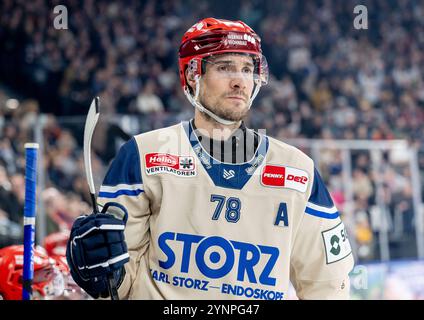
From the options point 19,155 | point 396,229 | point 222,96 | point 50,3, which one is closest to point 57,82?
point 50,3

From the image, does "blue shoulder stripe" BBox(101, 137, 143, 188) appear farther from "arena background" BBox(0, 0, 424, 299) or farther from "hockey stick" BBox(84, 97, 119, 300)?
"arena background" BBox(0, 0, 424, 299)

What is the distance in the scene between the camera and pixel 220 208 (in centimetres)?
260

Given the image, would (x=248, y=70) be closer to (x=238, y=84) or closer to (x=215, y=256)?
(x=238, y=84)

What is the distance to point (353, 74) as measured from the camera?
37.4 feet

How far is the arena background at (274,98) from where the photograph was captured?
22.2 ft

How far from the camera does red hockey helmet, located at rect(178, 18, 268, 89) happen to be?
9.04 ft

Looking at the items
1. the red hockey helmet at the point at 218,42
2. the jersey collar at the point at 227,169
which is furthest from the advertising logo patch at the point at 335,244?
the red hockey helmet at the point at 218,42

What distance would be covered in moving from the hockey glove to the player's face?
1.83 ft

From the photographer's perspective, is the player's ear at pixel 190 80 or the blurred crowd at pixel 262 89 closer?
the player's ear at pixel 190 80

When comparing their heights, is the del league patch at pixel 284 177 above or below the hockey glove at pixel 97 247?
above

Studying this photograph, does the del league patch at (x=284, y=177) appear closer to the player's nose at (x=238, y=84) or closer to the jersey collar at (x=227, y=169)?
the jersey collar at (x=227, y=169)
